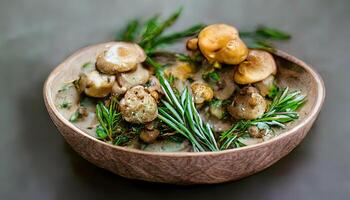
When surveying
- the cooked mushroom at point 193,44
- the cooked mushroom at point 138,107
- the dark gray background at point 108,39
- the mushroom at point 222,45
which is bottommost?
the dark gray background at point 108,39

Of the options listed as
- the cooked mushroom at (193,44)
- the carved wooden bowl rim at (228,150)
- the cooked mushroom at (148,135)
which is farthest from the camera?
the cooked mushroom at (193,44)

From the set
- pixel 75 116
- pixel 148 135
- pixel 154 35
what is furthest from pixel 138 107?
pixel 154 35

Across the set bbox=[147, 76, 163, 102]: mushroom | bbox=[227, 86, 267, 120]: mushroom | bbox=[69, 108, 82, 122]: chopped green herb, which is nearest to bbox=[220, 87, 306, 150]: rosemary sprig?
bbox=[227, 86, 267, 120]: mushroom

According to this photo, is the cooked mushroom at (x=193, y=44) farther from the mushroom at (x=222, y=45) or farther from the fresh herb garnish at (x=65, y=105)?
the fresh herb garnish at (x=65, y=105)

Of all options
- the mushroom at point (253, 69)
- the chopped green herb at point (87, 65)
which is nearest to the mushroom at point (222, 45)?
the mushroom at point (253, 69)

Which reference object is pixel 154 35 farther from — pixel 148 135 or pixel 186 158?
pixel 186 158

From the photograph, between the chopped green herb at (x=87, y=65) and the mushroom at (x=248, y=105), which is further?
the chopped green herb at (x=87, y=65)
